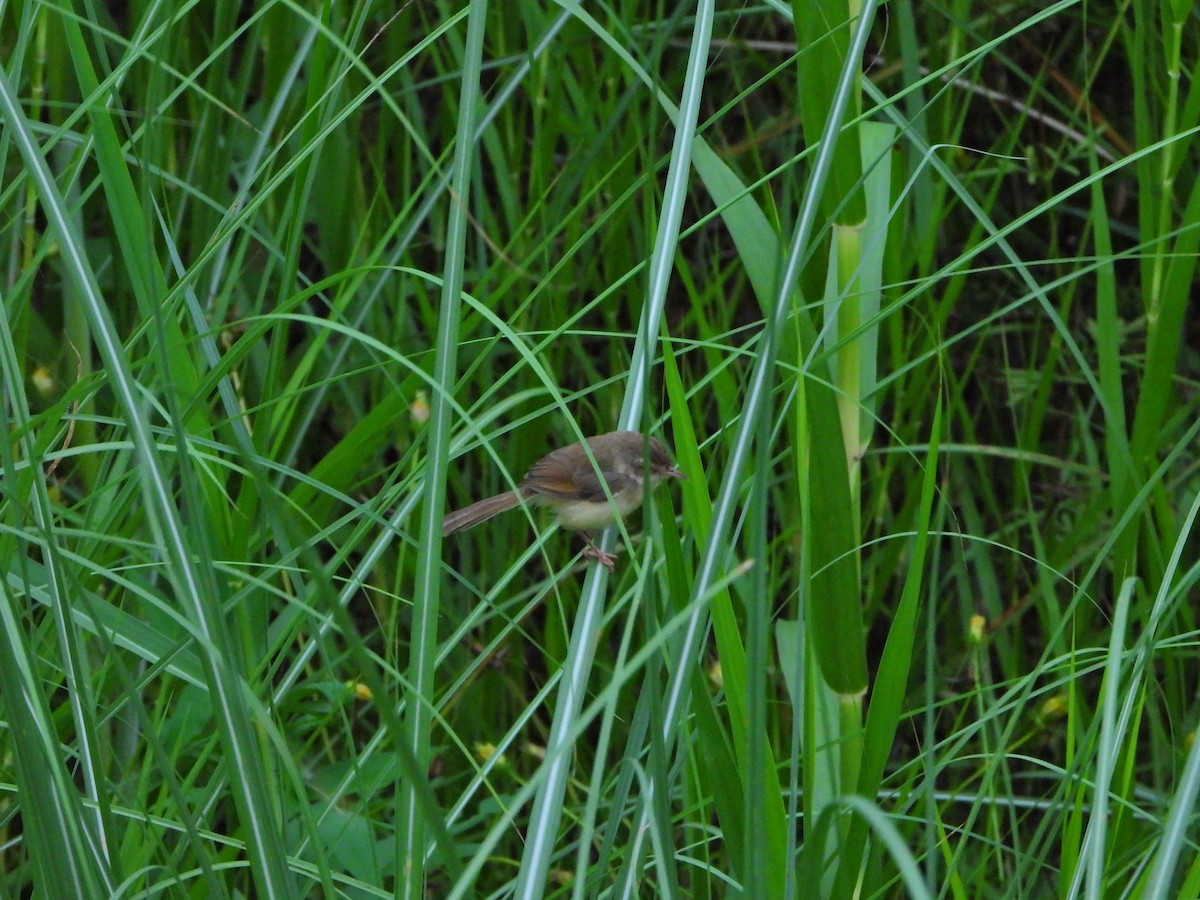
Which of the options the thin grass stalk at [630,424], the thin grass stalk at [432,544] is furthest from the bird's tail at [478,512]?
the thin grass stalk at [432,544]

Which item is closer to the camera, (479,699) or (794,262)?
(794,262)

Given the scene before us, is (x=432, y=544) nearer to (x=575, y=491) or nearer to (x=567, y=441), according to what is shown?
(x=575, y=491)

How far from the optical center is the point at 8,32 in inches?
126

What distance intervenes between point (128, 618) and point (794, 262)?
105cm

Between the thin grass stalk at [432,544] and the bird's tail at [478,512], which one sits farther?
the bird's tail at [478,512]

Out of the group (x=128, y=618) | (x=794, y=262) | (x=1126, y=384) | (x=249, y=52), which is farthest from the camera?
(x=1126, y=384)

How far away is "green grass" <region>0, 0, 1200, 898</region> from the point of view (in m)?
1.23

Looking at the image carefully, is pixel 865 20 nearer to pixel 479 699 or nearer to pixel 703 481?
pixel 703 481

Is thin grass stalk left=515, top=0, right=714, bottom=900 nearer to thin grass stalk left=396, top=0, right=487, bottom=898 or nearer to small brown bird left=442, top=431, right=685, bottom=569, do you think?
thin grass stalk left=396, top=0, right=487, bottom=898

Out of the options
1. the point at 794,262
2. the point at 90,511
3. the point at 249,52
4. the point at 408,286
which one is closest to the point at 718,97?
the point at 408,286

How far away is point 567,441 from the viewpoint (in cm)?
350

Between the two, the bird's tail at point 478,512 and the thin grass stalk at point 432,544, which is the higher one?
the thin grass stalk at point 432,544

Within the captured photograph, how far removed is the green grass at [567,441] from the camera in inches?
48.6

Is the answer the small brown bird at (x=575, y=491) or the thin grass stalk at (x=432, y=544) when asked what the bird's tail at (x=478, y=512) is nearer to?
the small brown bird at (x=575, y=491)
